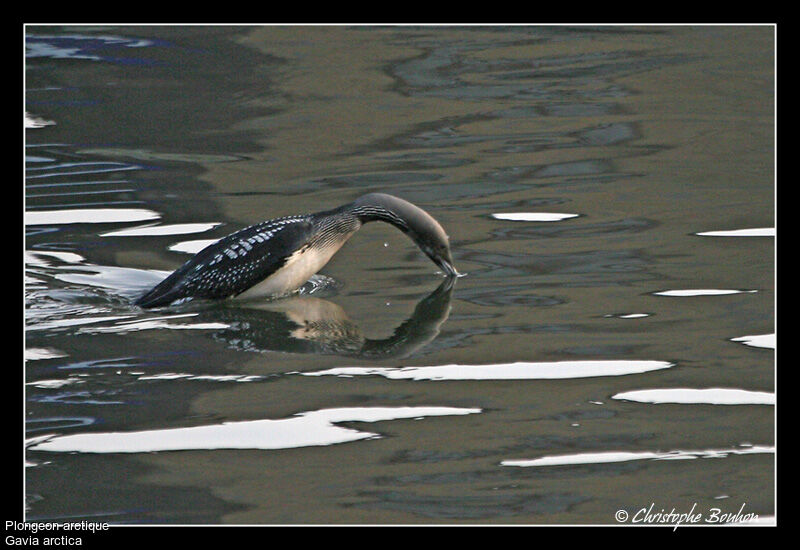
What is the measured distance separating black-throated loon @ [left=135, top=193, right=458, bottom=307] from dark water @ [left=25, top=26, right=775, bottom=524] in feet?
0.48

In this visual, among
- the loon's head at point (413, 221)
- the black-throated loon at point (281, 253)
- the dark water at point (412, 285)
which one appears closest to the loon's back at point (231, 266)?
the black-throated loon at point (281, 253)

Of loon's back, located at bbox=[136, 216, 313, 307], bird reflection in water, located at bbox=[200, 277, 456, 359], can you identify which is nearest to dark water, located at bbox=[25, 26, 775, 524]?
bird reflection in water, located at bbox=[200, 277, 456, 359]

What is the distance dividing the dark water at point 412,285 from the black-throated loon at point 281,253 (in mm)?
147

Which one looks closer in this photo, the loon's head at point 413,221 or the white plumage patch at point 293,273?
the white plumage patch at point 293,273

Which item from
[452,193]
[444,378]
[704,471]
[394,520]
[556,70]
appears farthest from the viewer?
[556,70]

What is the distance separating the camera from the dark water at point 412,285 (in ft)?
19.5

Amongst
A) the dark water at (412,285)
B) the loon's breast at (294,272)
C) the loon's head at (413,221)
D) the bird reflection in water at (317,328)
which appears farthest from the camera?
the loon's head at (413,221)

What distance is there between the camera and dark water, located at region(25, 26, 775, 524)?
19.5 feet

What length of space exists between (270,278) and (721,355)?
2974 mm

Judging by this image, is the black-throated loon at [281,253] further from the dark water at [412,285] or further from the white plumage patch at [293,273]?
the dark water at [412,285]

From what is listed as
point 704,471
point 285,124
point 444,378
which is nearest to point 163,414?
point 444,378

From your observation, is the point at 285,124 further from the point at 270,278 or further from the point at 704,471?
the point at 704,471

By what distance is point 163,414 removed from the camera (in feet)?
21.8

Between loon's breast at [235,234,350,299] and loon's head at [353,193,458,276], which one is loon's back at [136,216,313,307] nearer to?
loon's breast at [235,234,350,299]
